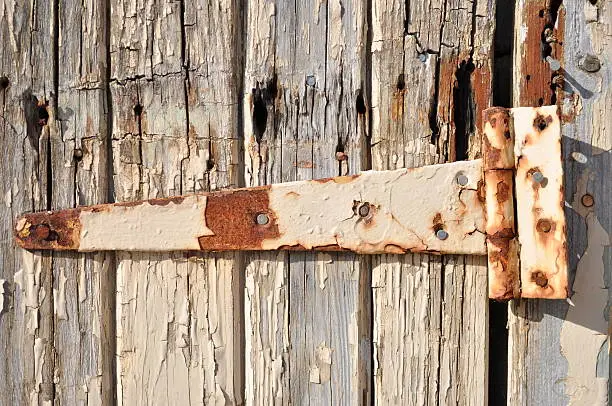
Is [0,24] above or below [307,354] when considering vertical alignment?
above

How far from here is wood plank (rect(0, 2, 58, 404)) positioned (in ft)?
3.19

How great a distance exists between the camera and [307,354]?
35.7 inches

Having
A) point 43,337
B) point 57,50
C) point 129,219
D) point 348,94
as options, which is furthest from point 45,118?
point 348,94

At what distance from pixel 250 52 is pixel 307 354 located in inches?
18.9

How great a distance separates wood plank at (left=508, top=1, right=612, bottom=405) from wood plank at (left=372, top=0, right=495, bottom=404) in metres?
0.06

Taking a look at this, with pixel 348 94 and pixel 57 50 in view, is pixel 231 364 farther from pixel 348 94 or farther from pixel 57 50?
pixel 57 50

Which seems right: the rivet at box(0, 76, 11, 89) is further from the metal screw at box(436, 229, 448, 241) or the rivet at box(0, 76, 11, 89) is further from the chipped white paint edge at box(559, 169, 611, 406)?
the chipped white paint edge at box(559, 169, 611, 406)

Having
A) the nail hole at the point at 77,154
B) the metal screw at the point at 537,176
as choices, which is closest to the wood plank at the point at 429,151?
the metal screw at the point at 537,176

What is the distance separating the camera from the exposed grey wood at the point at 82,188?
0.95 meters

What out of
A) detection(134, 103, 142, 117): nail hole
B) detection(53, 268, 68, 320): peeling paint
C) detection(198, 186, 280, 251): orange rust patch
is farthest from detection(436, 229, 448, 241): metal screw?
detection(53, 268, 68, 320): peeling paint

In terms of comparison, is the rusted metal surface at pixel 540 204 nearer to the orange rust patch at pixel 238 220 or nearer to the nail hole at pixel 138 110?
the orange rust patch at pixel 238 220

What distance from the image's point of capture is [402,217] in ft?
2.71

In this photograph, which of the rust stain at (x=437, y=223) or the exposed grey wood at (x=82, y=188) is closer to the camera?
the rust stain at (x=437, y=223)

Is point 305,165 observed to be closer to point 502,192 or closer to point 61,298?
point 502,192
